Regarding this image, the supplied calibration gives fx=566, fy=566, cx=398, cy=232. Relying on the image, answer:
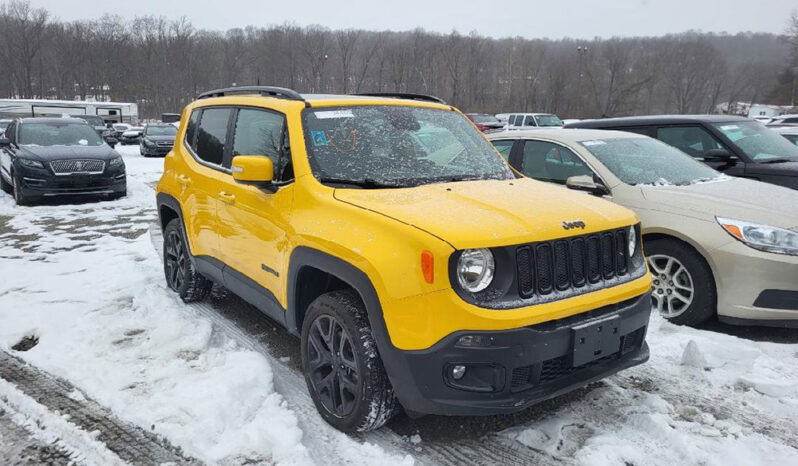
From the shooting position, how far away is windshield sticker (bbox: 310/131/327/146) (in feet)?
11.7

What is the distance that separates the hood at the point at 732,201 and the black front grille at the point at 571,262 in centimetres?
179

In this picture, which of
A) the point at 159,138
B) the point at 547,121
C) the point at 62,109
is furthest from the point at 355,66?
the point at 159,138

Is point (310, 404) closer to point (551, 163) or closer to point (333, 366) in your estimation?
point (333, 366)

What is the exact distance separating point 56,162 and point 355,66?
8868 cm

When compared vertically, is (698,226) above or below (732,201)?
below

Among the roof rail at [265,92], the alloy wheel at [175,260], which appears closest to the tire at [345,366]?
the roof rail at [265,92]

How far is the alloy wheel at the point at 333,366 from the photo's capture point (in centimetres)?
300

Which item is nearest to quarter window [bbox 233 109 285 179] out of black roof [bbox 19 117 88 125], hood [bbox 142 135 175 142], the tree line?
black roof [bbox 19 117 88 125]

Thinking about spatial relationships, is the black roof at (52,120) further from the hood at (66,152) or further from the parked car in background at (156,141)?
the parked car in background at (156,141)

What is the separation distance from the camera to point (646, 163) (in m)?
5.39

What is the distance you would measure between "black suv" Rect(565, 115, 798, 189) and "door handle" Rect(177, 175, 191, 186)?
205 inches

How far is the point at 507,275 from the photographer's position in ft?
8.70

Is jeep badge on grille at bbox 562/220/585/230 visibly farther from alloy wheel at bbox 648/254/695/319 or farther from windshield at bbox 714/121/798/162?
windshield at bbox 714/121/798/162

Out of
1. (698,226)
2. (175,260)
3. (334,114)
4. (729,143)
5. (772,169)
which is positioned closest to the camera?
(334,114)
